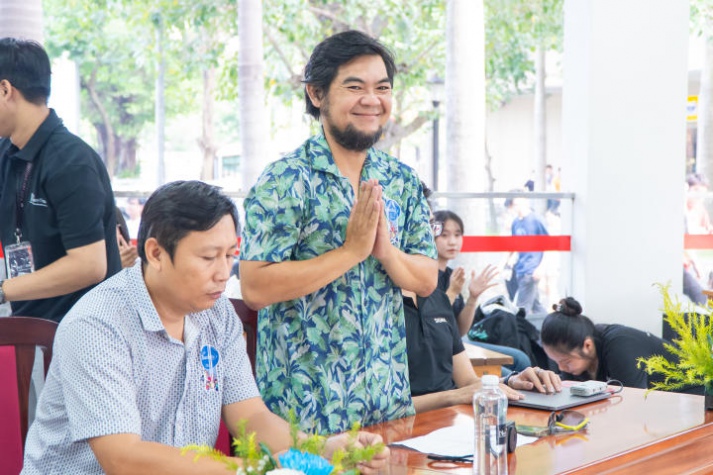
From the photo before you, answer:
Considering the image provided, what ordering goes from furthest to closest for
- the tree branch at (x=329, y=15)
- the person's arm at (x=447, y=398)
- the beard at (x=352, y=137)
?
the tree branch at (x=329, y=15), the person's arm at (x=447, y=398), the beard at (x=352, y=137)

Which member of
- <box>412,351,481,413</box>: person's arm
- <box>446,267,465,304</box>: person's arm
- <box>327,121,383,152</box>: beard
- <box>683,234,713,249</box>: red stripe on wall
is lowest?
<box>412,351,481,413</box>: person's arm

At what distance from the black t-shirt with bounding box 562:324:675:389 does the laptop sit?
4.60 ft

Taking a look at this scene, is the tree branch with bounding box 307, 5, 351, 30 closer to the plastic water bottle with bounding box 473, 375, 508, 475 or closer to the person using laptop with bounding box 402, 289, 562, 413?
the person using laptop with bounding box 402, 289, 562, 413

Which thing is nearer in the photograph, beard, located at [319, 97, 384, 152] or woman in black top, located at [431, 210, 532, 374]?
beard, located at [319, 97, 384, 152]

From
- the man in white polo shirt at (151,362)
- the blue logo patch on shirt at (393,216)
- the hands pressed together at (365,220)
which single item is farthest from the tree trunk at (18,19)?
the man in white polo shirt at (151,362)

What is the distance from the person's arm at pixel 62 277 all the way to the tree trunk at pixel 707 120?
34.6ft

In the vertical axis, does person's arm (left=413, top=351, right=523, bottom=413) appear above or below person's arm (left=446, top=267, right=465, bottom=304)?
below

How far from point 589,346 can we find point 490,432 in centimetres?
235

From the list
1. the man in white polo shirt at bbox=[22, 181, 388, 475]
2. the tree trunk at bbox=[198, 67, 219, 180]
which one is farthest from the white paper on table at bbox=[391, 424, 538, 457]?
the tree trunk at bbox=[198, 67, 219, 180]

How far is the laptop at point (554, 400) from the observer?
2430mm

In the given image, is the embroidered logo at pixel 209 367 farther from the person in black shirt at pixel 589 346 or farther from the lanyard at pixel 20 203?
the person in black shirt at pixel 589 346

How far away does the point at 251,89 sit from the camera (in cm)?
919

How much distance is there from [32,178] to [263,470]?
1495 mm

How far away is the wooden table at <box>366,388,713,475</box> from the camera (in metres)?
1.92
